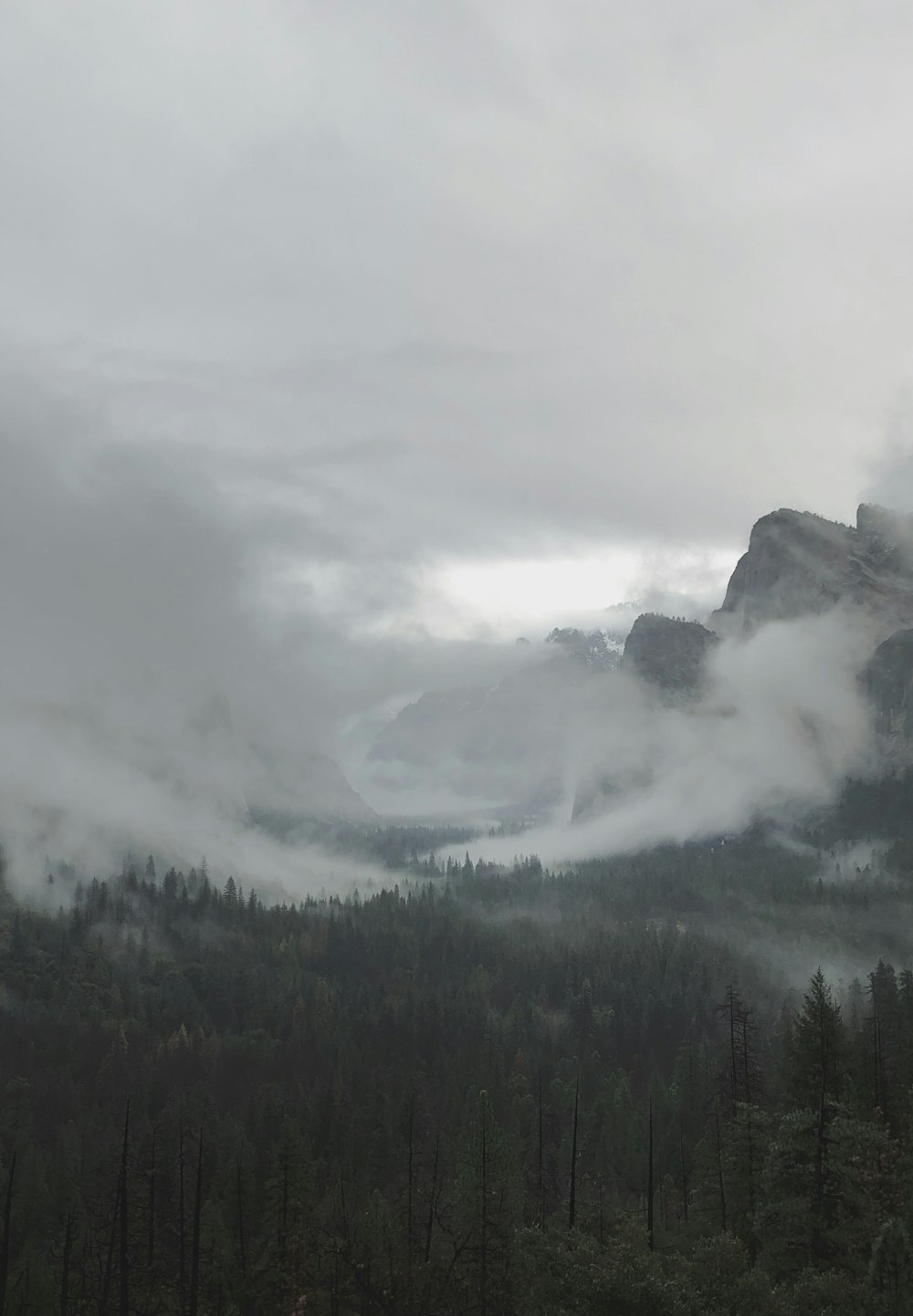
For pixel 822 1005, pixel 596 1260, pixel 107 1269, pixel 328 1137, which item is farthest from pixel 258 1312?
pixel 328 1137

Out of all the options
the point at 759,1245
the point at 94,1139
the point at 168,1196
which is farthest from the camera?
the point at 94,1139

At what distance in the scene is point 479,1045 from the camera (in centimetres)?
18988

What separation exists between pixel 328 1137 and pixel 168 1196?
34054mm

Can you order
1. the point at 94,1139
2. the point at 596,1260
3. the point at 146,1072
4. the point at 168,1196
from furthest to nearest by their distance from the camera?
the point at 146,1072, the point at 94,1139, the point at 168,1196, the point at 596,1260

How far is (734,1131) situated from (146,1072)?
427 ft

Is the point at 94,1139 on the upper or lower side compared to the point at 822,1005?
lower

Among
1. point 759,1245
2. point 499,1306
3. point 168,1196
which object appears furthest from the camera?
point 168,1196

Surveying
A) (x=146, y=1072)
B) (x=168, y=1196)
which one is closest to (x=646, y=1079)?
(x=146, y=1072)

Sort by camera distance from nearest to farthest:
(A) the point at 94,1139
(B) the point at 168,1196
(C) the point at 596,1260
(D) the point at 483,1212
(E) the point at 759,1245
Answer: (C) the point at 596,1260 → (D) the point at 483,1212 → (E) the point at 759,1245 → (B) the point at 168,1196 → (A) the point at 94,1139

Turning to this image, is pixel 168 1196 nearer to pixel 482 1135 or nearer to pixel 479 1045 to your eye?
pixel 482 1135

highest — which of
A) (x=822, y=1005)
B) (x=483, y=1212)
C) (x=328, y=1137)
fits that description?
(x=822, y=1005)

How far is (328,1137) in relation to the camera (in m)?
136

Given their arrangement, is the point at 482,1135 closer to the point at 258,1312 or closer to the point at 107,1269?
the point at 258,1312

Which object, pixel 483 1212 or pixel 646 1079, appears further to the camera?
pixel 646 1079
